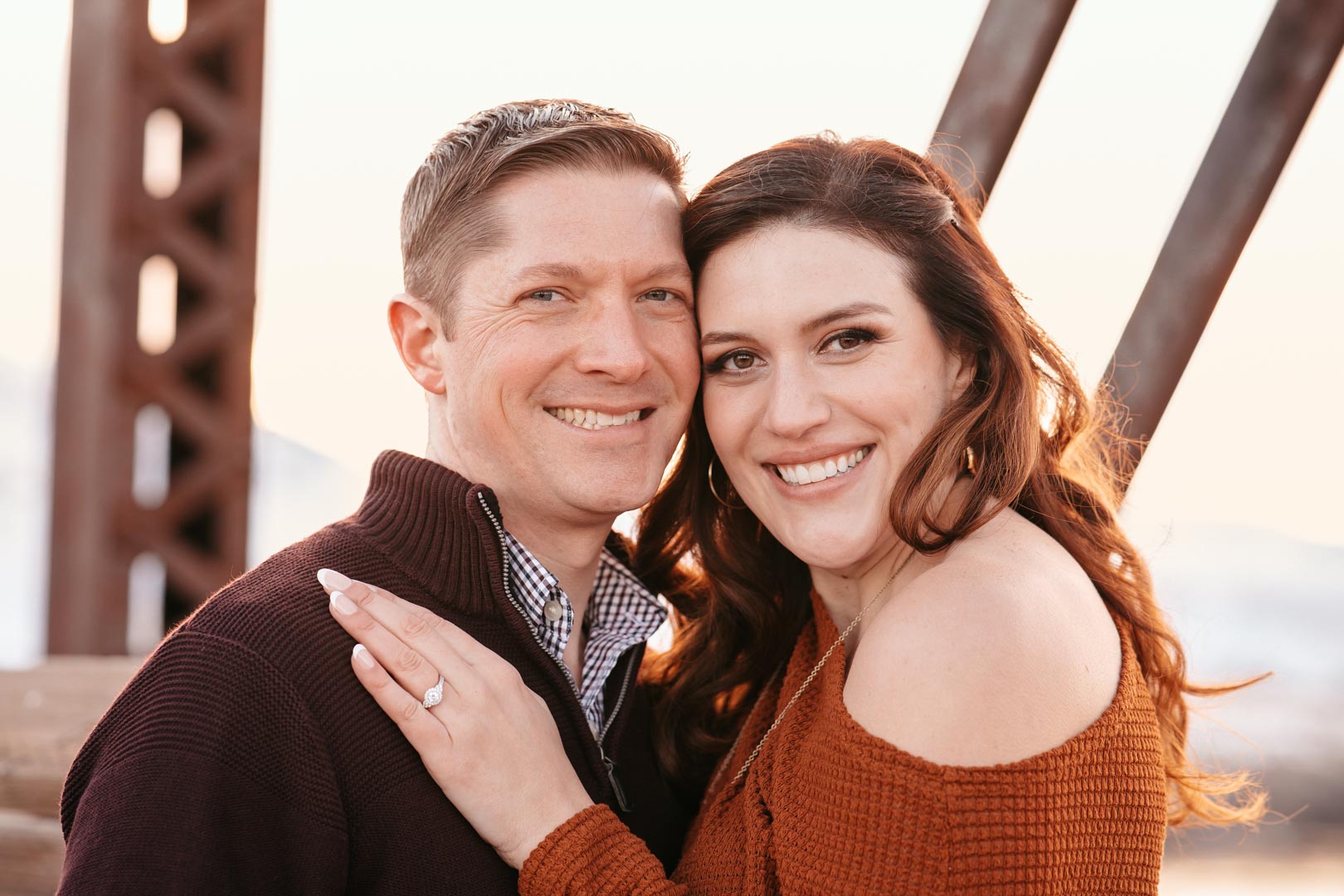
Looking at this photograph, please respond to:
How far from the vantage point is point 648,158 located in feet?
6.61

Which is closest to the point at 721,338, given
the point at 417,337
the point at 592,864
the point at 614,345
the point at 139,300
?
the point at 614,345

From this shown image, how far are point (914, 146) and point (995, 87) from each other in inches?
7.5

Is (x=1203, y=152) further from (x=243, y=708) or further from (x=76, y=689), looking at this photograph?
(x=76, y=689)

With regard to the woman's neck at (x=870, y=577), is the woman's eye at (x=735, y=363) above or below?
above

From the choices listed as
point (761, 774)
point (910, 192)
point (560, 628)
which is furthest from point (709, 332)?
point (761, 774)

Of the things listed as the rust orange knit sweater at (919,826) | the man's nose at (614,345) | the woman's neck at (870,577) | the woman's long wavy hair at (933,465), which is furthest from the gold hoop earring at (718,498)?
the rust orange knit sweater at (919,826)

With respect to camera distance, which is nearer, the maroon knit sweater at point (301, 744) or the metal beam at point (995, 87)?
the maroon knit sweater at point (301, 744)

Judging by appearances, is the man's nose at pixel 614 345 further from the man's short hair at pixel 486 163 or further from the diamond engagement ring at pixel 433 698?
the diamond engagement ring at pixel 433 698

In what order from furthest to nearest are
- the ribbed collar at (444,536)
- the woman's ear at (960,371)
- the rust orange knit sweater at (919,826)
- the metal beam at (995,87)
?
the metal beam at (995,87)
the woman's ear at (960,371)
the ribbed collar at (444,536)
the rust orange knit sweater at (919,826)

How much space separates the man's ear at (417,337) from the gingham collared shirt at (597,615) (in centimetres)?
31

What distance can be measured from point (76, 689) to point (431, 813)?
5.42ft

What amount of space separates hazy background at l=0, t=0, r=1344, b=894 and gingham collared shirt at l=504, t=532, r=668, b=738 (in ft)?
2.47

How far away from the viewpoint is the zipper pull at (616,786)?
1901 mm

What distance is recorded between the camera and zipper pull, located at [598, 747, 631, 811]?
1.90 meters
